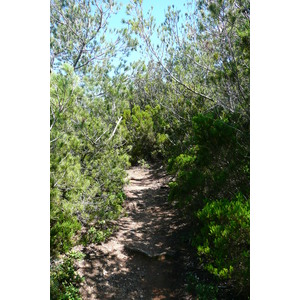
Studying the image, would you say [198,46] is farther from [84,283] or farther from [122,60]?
[84,283]

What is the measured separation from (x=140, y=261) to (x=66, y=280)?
125cm

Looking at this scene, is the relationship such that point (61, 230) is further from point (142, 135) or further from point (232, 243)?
point (142, 135)

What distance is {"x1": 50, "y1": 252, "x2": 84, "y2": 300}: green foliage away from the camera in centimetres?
347

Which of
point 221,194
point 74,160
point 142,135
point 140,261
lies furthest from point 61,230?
point 142,135

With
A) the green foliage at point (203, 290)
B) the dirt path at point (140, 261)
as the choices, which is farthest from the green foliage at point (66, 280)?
the green foliage at point (203, 290)

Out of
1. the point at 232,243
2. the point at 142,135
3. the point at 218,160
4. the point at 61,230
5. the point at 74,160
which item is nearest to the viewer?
the point at 232,243

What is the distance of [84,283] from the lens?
3.99m

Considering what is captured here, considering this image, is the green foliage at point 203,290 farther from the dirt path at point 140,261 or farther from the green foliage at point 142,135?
the green foliage at point 142,135

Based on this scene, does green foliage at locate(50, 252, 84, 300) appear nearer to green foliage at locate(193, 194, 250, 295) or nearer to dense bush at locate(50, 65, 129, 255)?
dense bush at locate(50, 65, 129, 255)

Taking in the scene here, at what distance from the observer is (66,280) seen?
3.92 meters

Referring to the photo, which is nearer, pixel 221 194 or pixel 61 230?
pixel 61 230

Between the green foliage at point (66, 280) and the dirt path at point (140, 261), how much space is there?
0.16m
